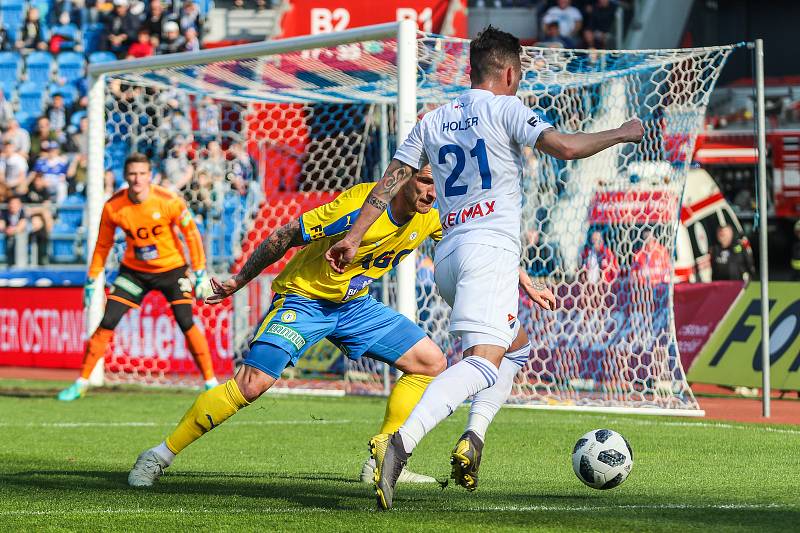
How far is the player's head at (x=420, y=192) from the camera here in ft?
22.7

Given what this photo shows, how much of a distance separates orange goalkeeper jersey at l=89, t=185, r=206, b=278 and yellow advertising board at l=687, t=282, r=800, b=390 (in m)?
5.87

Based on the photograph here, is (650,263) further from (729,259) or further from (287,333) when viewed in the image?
(287,333)

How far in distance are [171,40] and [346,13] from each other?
3258 millimetres

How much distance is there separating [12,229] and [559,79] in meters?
9.72

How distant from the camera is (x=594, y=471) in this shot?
6.71 metres

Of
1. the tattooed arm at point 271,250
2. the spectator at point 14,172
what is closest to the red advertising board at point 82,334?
the spectator at point 14,172

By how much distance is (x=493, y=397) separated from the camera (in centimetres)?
650

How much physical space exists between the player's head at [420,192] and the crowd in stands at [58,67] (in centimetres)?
1371

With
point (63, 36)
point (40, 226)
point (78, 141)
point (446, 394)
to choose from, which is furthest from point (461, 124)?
Answer: point (63, 36)

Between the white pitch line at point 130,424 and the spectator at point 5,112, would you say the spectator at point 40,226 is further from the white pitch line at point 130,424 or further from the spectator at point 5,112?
the white pitch line at point 130,424

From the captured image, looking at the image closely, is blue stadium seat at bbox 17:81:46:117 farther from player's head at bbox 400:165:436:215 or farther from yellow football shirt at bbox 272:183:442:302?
player's head at bbox 400:165:436:215

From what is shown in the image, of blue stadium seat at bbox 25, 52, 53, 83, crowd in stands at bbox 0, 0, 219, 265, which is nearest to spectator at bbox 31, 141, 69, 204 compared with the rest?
crowd in stands at bbox 0, 0, 219, 265

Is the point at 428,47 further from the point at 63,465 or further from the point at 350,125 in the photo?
the point at 63,465

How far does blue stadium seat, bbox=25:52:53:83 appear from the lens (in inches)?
1040
